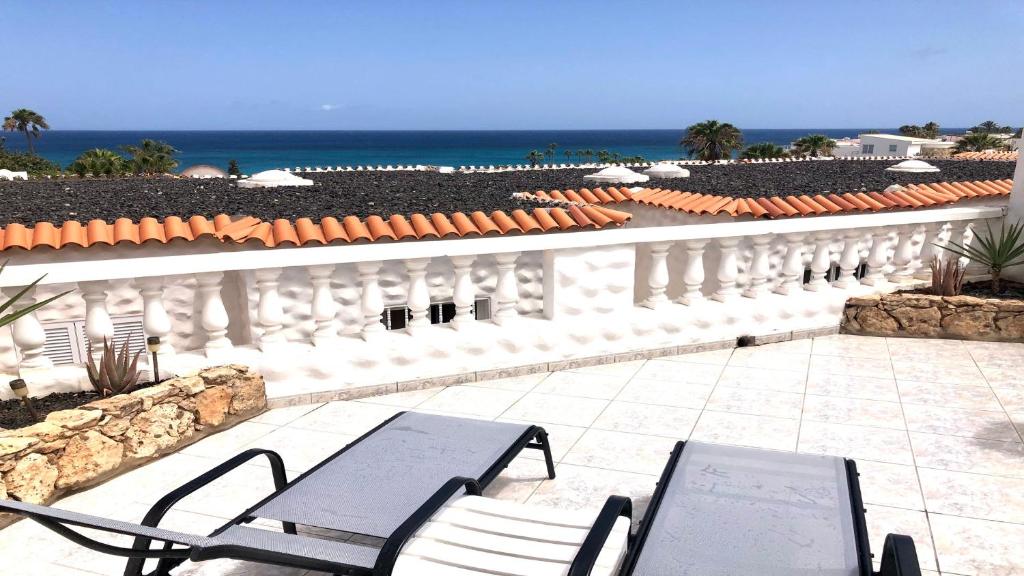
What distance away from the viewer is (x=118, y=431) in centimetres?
488

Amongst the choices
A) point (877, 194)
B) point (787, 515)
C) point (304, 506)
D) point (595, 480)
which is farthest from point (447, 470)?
point (877, 194)

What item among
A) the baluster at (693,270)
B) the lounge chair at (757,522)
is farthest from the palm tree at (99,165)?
the lounge chair at (757,522)

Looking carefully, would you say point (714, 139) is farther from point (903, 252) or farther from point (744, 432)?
point (744, 432)

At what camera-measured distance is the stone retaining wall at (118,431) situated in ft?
14.3

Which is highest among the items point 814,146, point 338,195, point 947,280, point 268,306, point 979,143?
point 979,143

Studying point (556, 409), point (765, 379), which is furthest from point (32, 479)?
point (765, 379)

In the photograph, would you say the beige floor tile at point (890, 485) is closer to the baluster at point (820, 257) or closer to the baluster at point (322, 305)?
the baluster at point (820, 257)

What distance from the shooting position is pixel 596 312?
23.9ft

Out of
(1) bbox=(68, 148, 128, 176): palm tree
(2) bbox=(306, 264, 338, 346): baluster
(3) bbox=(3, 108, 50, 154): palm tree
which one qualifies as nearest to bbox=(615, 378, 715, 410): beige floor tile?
(2) bbox=(306, 264, 338, 346): baluster

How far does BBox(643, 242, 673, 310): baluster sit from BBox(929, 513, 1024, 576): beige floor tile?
372 centimetres

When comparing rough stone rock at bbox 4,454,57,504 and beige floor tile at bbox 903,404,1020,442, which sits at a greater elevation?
rough stone rock at bbox 4,454,57,504

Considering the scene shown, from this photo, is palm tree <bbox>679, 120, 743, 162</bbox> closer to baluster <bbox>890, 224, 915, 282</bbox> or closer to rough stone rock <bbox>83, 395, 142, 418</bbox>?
baluster <bbox>890, 224, 915, 282</bbox>

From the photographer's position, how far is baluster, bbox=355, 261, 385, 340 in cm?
631

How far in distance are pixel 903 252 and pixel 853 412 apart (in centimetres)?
392
